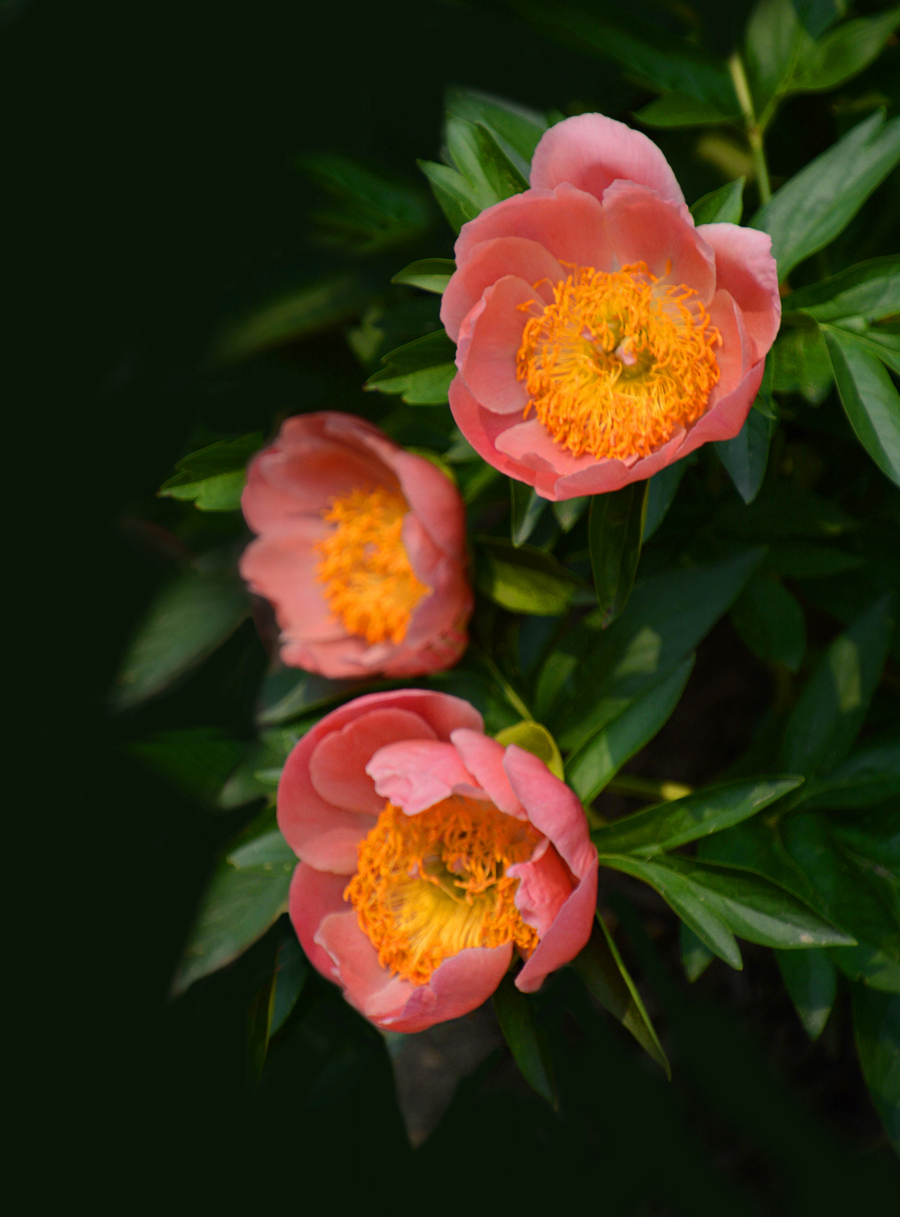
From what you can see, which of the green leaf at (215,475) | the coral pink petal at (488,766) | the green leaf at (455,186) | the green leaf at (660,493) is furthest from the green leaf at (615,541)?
the green leaf at (215,475)

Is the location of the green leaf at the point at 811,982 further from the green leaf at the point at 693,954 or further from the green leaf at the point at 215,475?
the green leaf at the point at 215,475

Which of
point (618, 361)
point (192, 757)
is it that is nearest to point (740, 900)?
point (618, 361)

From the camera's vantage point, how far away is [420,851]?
2.72 ft

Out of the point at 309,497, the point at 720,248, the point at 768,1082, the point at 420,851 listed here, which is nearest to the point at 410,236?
the point at 309,497

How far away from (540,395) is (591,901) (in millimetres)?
371

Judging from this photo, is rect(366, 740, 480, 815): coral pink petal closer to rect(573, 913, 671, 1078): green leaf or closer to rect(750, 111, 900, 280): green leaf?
rect(573, 913, 671, 1078): green leaf

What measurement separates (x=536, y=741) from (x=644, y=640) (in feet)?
0.40

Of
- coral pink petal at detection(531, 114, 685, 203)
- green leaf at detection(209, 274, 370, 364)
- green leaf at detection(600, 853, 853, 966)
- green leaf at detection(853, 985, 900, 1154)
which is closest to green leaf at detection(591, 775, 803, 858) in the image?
green leaf at detection(600, 853, 853, 966)

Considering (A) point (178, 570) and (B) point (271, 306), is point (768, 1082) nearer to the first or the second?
(A) point (178, 570)

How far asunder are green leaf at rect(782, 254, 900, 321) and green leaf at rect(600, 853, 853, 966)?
0.42m

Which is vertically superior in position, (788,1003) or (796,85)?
(796,85)

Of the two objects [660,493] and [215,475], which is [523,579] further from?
[215,475]

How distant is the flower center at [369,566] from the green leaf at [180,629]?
127 millimetres

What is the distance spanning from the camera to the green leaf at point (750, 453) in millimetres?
723
